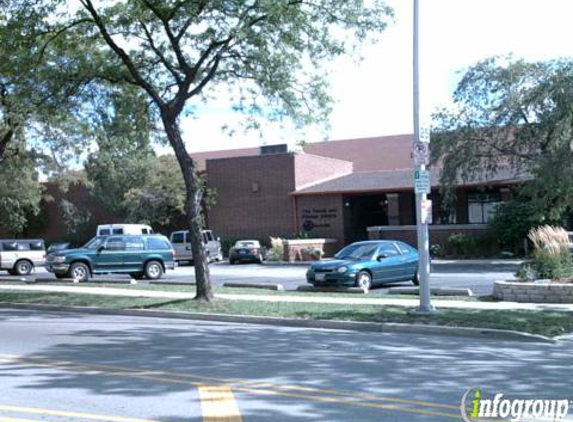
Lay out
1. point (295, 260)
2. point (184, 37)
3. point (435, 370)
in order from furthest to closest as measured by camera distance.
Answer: point (295, 260)
point (184, 37)
point (435, 370)

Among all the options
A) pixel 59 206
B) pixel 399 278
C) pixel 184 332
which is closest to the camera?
pixel 184 332

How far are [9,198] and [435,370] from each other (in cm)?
3870

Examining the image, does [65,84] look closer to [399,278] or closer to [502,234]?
[399,278]

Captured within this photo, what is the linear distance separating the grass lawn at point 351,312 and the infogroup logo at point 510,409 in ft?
17.9

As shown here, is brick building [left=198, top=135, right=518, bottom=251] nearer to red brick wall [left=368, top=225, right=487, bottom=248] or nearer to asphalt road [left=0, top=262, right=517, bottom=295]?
red brick wall [left=368, top=225, right=487, bottom=248]

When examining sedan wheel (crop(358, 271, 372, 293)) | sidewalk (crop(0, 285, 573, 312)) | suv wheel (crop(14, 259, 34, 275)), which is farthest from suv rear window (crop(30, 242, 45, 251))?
sedan wheel (crop(358, 271, 372, 293))

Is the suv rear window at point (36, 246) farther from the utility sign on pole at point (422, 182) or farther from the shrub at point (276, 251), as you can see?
the utility sign on pole at point (422, 182)

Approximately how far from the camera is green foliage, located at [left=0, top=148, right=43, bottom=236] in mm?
30658

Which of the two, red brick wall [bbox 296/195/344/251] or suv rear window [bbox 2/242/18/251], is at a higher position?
red brick wall [bbox 296/195/344/251]

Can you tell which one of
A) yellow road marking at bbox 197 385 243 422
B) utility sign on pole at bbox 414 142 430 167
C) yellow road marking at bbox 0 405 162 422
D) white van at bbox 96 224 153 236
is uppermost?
utility sign on pole at bbox 414 142 430 167

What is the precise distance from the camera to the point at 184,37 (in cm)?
1759

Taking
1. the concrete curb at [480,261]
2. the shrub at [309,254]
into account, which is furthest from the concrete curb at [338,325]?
the shrub at [309,254]

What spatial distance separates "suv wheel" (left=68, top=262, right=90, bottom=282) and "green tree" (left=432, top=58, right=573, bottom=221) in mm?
17348

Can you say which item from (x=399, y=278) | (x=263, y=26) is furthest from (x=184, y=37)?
(x=399, y=278)
